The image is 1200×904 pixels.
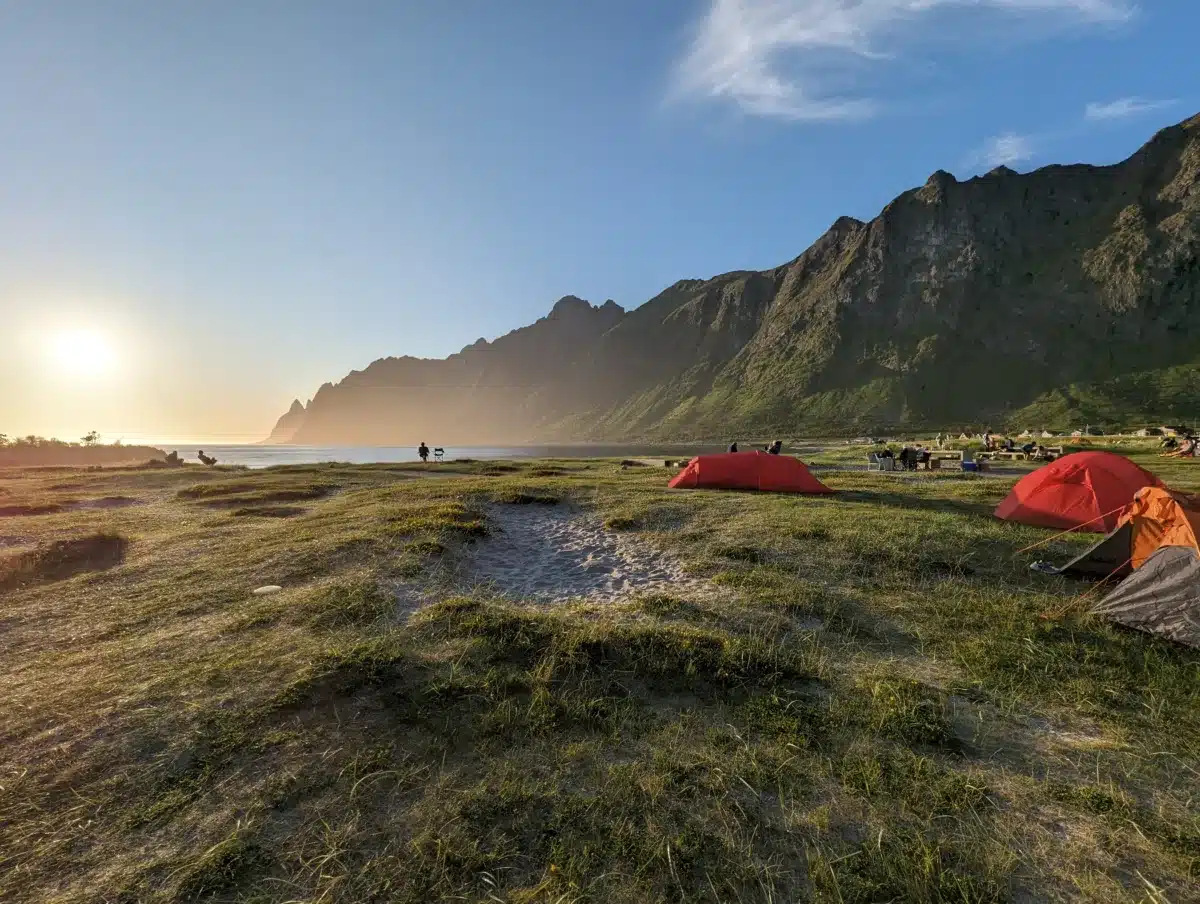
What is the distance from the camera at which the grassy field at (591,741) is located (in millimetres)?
4340

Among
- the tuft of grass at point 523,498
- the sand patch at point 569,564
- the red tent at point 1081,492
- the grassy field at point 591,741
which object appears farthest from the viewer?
the tuft of grass at point 523,498

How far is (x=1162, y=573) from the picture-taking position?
29.5 feet

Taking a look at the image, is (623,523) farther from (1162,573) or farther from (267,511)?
(267,511)

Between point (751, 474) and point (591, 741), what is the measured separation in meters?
18.7

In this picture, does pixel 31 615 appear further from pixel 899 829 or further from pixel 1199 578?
pixel 1199 578

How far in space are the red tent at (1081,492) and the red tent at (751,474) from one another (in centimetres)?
737

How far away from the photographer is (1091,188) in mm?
183750

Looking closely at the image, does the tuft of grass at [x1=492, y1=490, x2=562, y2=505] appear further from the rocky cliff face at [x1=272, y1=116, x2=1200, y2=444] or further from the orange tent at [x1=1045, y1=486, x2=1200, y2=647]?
the rocky cliff face at [x1=272, y1=116, x2=1200, y2=444]

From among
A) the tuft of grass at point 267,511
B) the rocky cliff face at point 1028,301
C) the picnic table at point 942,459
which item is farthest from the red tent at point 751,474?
the rocky cliff face at point 1028,301

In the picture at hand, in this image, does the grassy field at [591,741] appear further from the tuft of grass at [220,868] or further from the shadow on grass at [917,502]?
the shadow on grass at [917,502]

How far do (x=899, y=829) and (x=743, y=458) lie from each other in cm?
1938

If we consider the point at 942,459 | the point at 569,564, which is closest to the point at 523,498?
the point at 569,564

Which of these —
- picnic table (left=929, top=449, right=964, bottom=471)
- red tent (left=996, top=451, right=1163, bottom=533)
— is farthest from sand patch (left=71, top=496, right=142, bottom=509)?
picnic table (left=929, top=449, right=964, bottom=471)

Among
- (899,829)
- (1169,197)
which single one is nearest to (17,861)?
(899,829)
